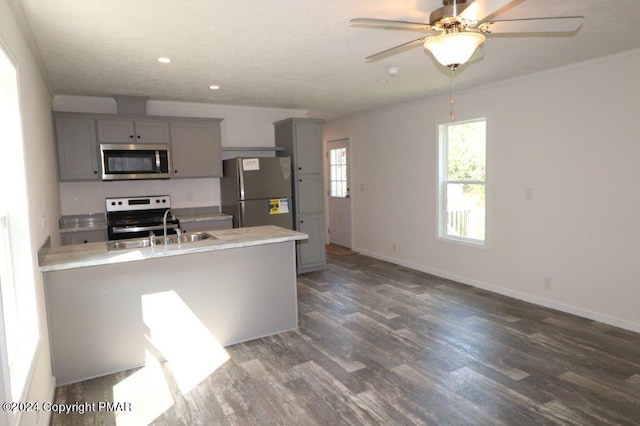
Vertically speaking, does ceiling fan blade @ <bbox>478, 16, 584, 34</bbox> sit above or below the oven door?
above

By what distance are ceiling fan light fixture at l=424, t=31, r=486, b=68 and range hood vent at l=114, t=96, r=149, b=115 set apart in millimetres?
3885

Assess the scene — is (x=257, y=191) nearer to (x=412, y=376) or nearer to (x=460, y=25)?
(x=412, y=376)

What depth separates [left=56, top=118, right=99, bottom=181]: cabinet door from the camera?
174 inches

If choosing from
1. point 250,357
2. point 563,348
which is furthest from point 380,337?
point 563,348

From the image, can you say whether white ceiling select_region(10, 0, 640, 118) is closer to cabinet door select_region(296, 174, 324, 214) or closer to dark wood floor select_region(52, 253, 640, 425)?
cabinet door select_region(296, 174, 324, 214)

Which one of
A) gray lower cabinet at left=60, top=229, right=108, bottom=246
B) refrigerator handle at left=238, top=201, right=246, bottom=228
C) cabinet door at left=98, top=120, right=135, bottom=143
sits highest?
cabinet door at left=98, top=120, right=135, bottom=143

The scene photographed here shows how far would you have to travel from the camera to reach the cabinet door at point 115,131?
4.59m

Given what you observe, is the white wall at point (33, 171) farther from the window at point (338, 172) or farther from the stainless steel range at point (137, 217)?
the window at point (338, 172)

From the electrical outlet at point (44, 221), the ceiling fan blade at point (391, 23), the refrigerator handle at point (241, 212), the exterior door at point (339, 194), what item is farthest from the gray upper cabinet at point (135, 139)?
the ceiling fan blade at point (391, 23)

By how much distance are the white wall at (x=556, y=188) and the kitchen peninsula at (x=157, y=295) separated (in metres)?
2.48

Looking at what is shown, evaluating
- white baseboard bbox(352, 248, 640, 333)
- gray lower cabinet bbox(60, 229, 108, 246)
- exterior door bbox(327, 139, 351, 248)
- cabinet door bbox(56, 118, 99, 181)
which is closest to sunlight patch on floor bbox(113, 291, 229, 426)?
gray lower cabinet bbox(60, 229, 108, 246)

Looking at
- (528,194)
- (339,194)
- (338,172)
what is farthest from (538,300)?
(338,172)

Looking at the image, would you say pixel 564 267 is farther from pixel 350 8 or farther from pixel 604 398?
pixel 350 8

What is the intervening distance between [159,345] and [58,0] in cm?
239
